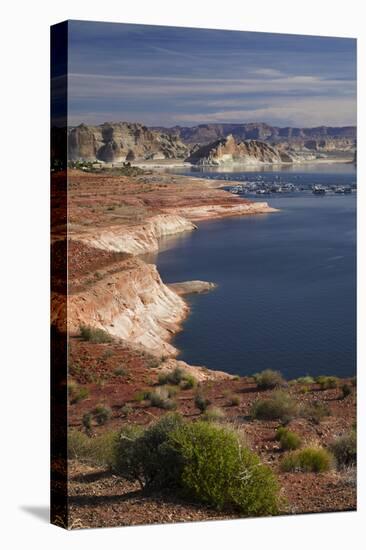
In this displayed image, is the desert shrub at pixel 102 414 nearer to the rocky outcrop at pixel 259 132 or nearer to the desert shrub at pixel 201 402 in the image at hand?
the desert shrub at pixel 201 402

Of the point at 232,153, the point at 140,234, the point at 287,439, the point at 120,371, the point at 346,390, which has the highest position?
the point at 232,153

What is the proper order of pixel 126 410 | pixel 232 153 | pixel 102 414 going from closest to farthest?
pixel 102 414 → pixel 126 410 → pixel 232 153

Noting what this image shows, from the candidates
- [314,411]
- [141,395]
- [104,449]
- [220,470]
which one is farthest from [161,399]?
[314,411]

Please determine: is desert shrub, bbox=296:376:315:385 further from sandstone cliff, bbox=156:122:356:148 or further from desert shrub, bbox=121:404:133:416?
sandstone cliff, bbox=156:122:356:148

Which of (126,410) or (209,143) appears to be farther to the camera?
(209,143)

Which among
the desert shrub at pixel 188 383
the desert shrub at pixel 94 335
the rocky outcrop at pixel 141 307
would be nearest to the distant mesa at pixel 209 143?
the rocky outcrop at pixel 141 307

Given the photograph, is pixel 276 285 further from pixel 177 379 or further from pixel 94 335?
pixel 94 335

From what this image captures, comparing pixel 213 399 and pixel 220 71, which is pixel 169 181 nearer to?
pixel 220 71

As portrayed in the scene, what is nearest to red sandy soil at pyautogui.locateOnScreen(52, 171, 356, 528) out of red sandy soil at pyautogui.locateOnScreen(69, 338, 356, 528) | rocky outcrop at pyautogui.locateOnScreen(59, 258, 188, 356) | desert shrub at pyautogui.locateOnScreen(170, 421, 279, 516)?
red sandy soil at pyautogui.locateOnScreen(69, 338, 356, 528)
